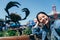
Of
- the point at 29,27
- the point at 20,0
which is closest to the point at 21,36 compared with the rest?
the point at 29,27

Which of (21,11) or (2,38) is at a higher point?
(21,11)

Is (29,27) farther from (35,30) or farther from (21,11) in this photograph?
(21,11)

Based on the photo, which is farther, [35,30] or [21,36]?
[35,30]

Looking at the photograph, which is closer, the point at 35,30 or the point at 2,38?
the point at 2,38

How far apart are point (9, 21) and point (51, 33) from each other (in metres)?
0.46

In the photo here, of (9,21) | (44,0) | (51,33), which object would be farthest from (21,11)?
(51,33)

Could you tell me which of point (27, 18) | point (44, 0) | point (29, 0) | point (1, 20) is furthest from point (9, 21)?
point (44, 0)

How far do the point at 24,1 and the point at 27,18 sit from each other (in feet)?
0.61

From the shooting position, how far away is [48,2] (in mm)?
1729

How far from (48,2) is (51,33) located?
333 mm

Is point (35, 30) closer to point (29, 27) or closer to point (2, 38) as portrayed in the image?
point (29, 27)

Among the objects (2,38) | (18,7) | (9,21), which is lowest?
(2,38)

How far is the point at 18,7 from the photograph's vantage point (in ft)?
5.65

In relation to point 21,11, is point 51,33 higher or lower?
lower
